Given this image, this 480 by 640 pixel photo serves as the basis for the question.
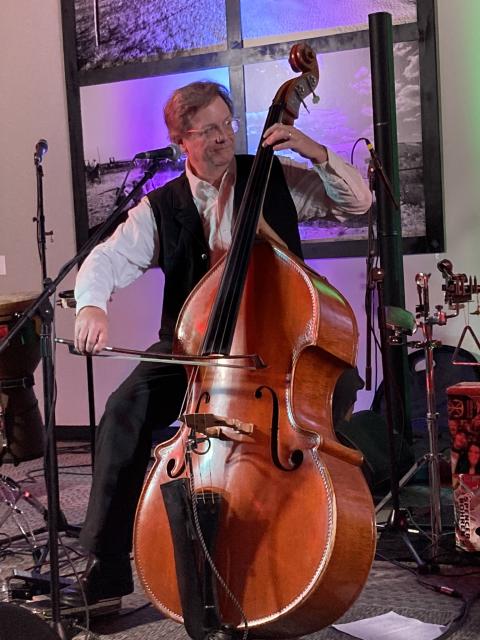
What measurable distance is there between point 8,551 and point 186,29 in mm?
2833

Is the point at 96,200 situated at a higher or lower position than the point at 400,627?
higher

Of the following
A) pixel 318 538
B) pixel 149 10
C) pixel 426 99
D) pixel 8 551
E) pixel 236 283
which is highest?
pixel 149 10

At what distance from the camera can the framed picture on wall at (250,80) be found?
3.82 m

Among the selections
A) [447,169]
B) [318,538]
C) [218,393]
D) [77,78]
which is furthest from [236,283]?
[77,78]

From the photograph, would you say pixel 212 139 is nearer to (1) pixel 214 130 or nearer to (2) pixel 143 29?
(1) pixel 214 130

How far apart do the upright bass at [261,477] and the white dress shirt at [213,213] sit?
397mm

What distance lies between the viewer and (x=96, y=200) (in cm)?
461

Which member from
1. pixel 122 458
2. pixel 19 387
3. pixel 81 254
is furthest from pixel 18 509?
pixel 81 254

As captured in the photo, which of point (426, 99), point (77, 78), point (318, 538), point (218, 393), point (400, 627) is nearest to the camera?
point (318, 538)

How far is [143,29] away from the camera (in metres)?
4.42

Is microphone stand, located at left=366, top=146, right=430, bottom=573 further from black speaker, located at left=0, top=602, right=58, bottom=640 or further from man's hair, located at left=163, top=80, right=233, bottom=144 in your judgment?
black speaker, located at left=0, top=602, right=58, bottom=640

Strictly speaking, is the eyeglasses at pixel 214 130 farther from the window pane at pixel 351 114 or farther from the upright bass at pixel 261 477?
the window pane at pixel 351 114

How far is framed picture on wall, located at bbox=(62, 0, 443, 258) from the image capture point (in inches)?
151

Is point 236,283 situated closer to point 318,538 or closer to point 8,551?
point 318,538
